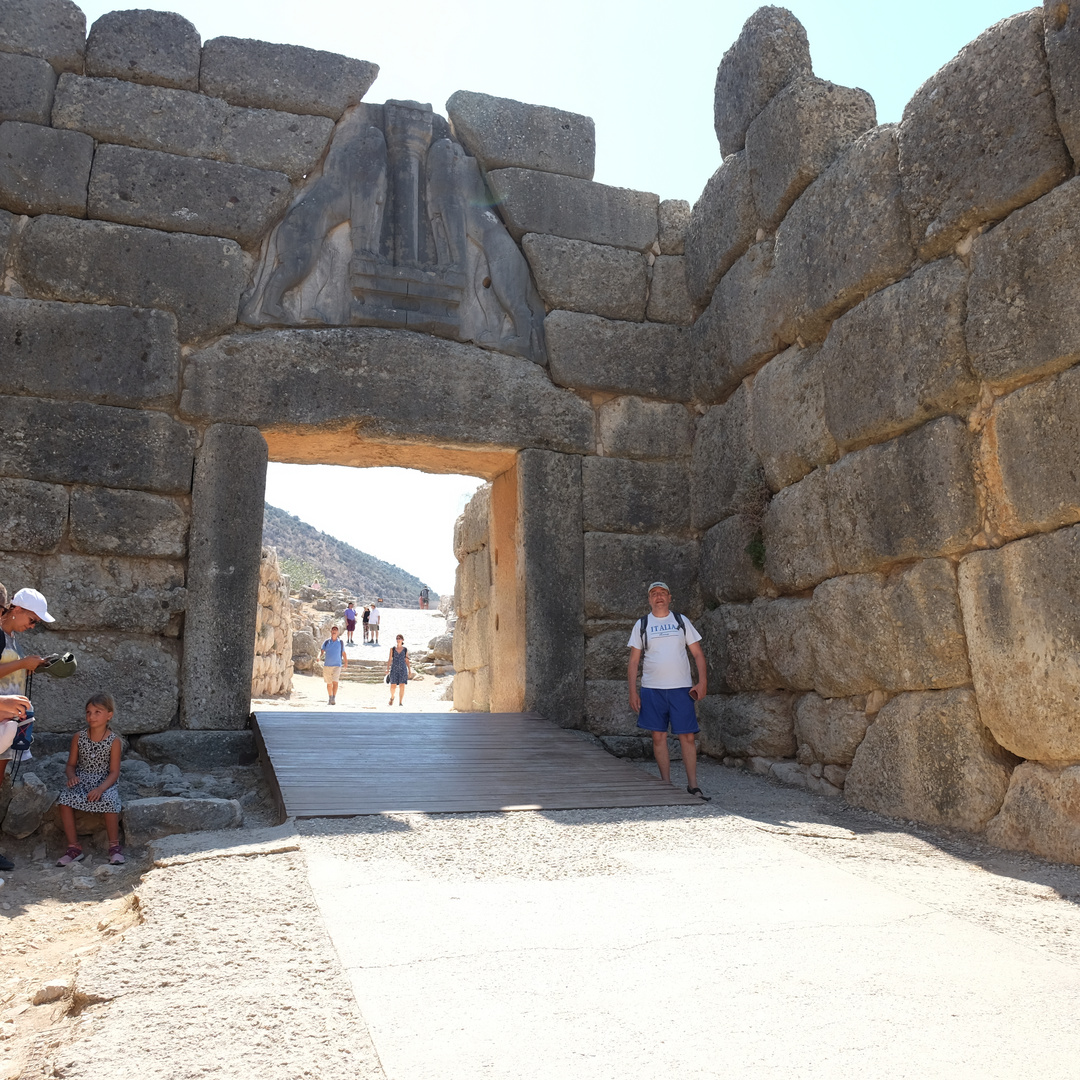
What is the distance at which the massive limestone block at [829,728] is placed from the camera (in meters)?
4.89

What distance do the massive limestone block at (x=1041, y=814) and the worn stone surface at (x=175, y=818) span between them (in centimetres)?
311

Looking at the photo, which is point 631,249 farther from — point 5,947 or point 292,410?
point 5,947

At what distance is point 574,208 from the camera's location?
22.1ft

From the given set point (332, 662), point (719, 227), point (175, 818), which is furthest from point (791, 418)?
point (332, 662)

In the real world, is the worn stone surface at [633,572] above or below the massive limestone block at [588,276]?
below

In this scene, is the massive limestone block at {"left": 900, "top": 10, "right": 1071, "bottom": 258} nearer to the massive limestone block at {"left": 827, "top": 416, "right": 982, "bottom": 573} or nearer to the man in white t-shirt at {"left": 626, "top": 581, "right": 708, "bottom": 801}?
the massive limestone block at {"left": 827, "top": 416, "right": 982, "bottom": 573}

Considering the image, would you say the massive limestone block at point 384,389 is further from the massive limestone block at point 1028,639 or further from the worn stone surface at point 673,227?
the massive limestone block at point 1028,639

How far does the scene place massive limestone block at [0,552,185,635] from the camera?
5266mm

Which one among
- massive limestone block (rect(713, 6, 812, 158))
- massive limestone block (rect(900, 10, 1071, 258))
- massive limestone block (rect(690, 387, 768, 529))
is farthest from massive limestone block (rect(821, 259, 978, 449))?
massive limestone block (rect(713, 6, 812, 158))

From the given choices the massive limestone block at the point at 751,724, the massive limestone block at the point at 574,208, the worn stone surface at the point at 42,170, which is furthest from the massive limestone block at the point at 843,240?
the worn stone surface at the point at 42,170

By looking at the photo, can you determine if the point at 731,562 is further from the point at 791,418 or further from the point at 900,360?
the point at 900,360

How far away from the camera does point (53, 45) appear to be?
5.76 metres

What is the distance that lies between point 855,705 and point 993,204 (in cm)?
242

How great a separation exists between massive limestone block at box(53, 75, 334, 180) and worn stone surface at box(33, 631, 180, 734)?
9.77ft
